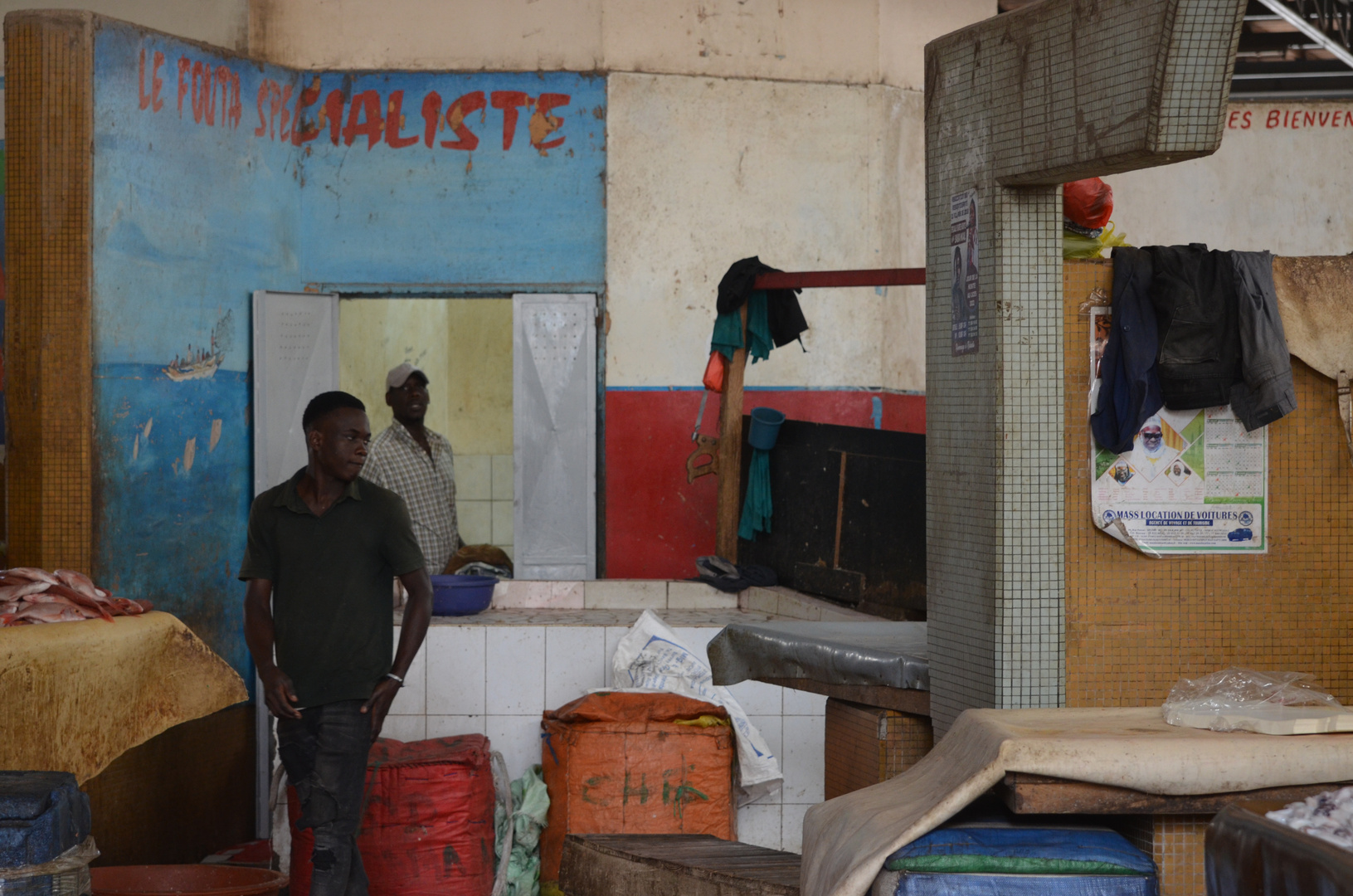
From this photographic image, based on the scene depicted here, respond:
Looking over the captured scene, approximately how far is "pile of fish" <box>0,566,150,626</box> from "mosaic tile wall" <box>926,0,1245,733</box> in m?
2.81

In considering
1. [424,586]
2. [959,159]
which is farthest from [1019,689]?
[424,586]

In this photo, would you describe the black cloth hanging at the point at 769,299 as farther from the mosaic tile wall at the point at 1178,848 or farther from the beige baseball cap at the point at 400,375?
the mosaic tile wall at the point at 1178,848

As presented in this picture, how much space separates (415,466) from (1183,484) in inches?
178

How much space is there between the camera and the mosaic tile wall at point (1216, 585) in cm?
368

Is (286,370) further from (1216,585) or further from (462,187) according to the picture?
(1216,585)

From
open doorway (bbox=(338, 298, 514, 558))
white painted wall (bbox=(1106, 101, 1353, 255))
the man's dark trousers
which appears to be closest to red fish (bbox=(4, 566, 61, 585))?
the man's dark trousers

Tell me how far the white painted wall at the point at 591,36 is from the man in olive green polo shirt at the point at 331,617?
430 centimetres

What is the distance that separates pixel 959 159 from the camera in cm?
387

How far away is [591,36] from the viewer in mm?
8336

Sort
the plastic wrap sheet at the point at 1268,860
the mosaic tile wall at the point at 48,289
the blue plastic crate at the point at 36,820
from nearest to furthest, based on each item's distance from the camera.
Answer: the plastic wrap sheet at the point at 1268,860 → the blue plastic crate at the point at 36,820 → the mosaic tile wall at the point at 48,289

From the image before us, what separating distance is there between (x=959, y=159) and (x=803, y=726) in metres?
3.25

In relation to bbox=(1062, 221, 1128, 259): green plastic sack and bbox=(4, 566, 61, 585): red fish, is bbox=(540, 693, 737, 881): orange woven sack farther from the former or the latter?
bbox=(1062, 221, 1128, 259): green plastic sack

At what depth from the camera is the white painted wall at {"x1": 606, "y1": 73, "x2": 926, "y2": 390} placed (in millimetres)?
8406

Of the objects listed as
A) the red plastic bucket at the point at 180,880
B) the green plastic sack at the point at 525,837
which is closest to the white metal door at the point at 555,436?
the green plastic sack at the point at 525,837
